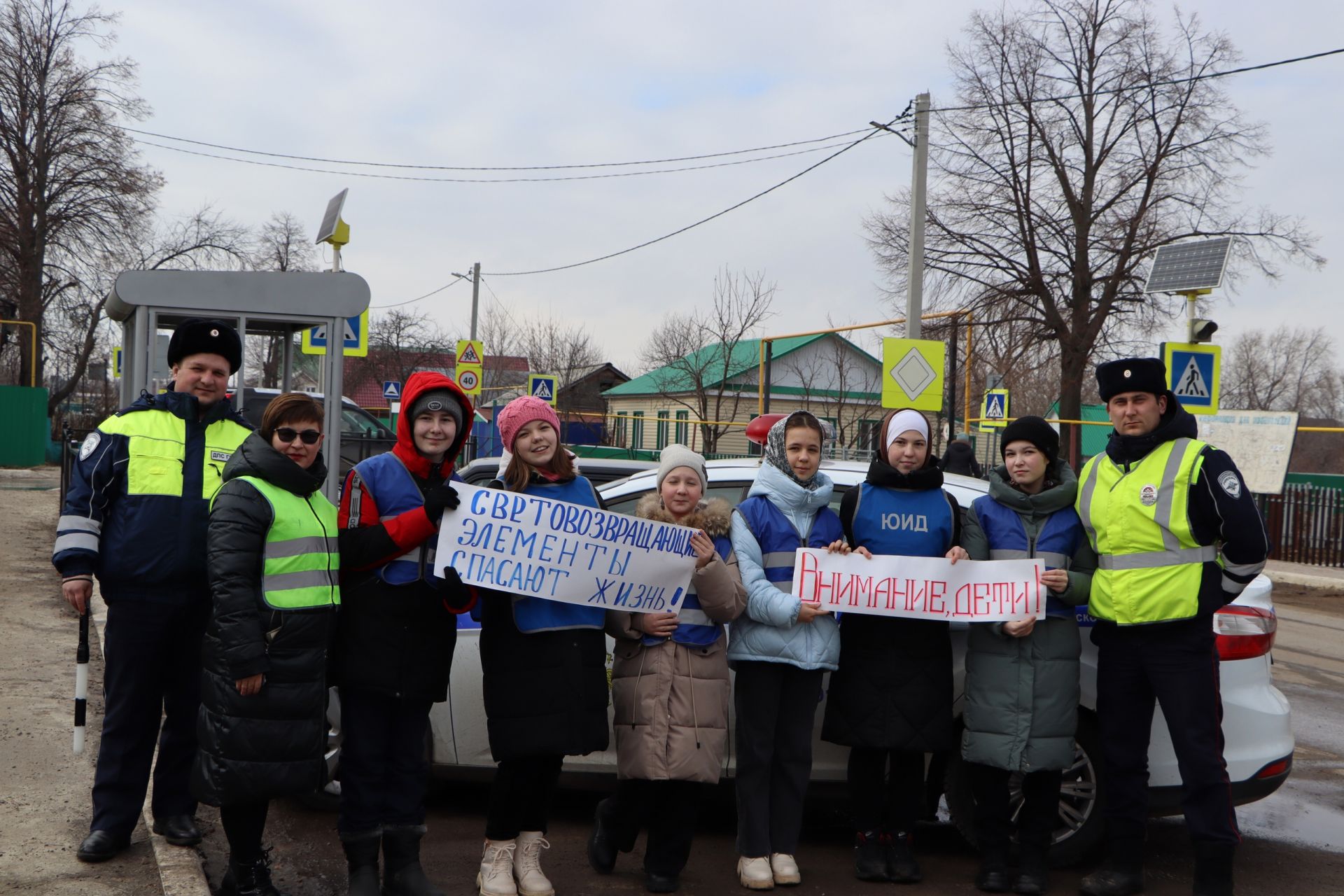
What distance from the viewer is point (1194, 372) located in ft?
42.6

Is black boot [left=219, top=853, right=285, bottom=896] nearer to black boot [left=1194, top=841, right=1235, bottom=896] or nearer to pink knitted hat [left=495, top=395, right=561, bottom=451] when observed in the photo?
pink knitted hat [left=495, top=395, right=561, bottom=451]

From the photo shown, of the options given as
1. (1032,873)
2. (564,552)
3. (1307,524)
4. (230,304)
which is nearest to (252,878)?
(564,552)

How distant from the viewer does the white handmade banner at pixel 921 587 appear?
456cm

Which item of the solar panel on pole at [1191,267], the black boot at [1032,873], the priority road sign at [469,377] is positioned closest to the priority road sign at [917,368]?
the solar panel on pole at [1191,267]

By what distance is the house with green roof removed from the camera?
114 ft

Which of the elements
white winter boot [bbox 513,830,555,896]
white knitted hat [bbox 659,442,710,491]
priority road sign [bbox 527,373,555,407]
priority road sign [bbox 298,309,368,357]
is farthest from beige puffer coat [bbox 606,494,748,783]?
priority road sign [bbox 527,373,555,407]

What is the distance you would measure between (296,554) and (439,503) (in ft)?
1.66

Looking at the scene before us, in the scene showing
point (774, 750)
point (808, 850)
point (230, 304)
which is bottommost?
point (808, 850)

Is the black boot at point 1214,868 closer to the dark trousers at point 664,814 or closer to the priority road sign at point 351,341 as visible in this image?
the dark trousers at point 664,814

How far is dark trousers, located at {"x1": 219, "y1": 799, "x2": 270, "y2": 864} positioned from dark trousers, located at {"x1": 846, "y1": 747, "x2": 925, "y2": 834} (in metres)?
2.25

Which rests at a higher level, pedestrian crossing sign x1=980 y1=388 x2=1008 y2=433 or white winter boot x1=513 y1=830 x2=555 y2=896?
pedestrian crossing sign x1=980 y1=388 x2=1008 y2=433

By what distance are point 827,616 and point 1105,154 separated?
32754 millimetres

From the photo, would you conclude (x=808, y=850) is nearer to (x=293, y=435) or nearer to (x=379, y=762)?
(x=379, y=762)

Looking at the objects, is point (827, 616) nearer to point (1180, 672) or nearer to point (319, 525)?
point (1180, 672)
